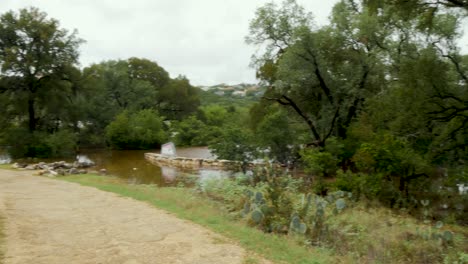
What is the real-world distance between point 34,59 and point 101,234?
21.1 meters

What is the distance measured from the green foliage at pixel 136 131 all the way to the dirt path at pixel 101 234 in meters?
23.7

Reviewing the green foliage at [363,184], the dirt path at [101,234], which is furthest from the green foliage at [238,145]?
the dirt path at [101,234]

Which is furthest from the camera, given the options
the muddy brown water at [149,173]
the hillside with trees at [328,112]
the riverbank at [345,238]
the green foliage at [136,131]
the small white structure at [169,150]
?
the green foliage at [136,131]

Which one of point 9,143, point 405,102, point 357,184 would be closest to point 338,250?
point 357,184

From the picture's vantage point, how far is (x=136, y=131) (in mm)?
33219

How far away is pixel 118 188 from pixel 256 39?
11.2 metres

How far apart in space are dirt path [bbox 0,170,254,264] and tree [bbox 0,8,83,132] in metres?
16.5

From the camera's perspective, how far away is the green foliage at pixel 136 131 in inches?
1293

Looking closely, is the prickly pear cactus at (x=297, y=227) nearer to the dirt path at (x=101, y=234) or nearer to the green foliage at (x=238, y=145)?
the dirt path at (x=101, y=234)

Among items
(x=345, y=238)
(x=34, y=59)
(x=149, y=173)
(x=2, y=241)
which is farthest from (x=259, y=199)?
(x=34, y=59)

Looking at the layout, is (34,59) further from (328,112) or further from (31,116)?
(328,112)

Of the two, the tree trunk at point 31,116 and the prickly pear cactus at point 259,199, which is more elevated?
the tree trunk at point 31,116

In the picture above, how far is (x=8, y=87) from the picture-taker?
2359cm

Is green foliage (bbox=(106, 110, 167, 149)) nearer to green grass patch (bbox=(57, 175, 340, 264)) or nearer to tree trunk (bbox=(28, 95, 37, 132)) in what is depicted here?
tree trunk (bbox=(28, 95, 37, 132))
